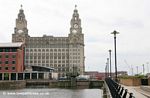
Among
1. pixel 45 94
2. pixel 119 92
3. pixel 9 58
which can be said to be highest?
pixel 9 58

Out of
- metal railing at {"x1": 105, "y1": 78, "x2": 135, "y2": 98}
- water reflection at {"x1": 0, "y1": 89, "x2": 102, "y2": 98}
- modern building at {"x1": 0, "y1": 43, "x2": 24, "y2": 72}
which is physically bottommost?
water reflection at {"x1": 0, "y1": 89, "x2": 102, "y2": 98}

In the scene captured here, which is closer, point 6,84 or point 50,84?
point 6,84

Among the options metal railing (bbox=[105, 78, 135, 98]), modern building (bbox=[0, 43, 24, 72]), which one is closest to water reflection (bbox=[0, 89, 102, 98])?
metal railing (bbox=[105, 78, 135, 98])

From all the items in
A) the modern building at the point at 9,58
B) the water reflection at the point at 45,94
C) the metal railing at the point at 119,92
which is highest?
the modern building at the point at 9,58

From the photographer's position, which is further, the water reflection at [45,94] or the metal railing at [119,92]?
the water reflection at [45,94]

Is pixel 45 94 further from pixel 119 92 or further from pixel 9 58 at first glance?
pixel 9 58

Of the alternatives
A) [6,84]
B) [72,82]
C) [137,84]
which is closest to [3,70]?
[6,84]

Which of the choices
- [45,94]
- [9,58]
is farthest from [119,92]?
[9,58]

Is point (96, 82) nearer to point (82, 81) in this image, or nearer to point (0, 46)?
point (82, 81)

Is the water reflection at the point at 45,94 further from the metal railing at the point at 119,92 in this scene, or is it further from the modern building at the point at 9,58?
the modern building at the point at 9,58

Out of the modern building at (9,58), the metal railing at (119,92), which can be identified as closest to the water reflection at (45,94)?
the metal railing at (119,92)

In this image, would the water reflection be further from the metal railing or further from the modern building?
the modern building

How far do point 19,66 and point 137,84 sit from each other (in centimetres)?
11139

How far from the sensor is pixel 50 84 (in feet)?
538
